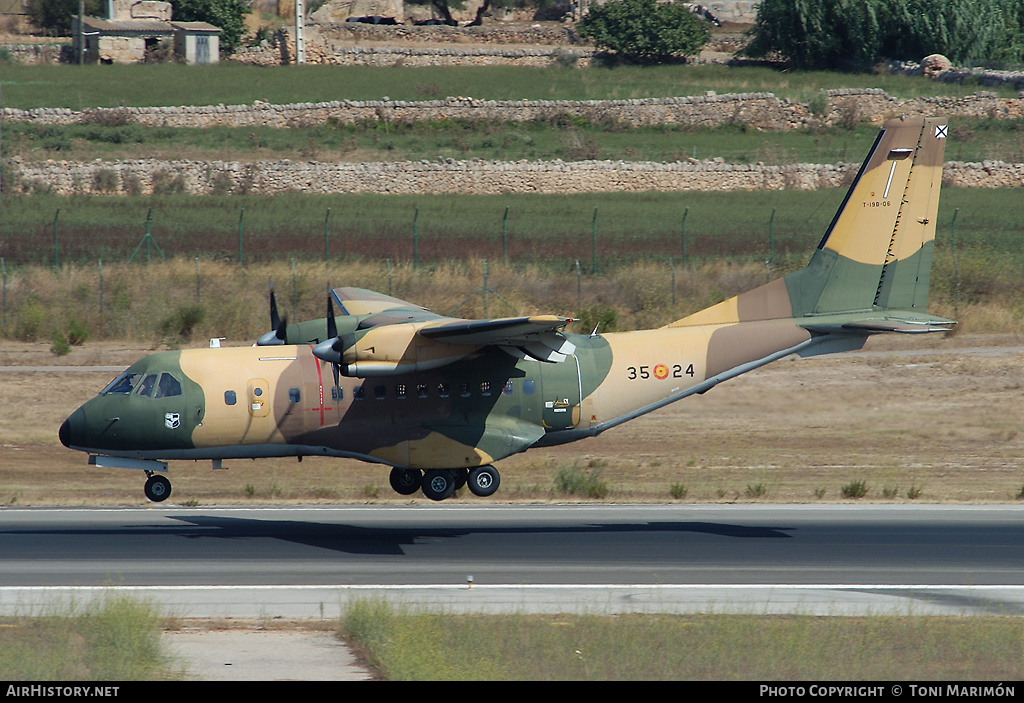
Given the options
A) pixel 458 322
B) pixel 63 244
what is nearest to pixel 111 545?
pixel 458 322

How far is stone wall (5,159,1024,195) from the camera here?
203ft

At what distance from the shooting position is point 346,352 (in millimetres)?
19891

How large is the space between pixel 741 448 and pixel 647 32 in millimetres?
71309

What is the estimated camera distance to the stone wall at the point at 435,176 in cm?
6181

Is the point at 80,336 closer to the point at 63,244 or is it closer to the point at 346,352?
the point at 63,244

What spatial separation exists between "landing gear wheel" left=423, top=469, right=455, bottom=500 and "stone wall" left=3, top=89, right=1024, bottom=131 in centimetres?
5610

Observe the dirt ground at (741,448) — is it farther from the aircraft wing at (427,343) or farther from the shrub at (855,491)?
the aircraft wing at (427,343)

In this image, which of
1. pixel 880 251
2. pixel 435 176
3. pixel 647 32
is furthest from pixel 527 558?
pixel 647 32

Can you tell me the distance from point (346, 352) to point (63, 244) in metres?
32.3

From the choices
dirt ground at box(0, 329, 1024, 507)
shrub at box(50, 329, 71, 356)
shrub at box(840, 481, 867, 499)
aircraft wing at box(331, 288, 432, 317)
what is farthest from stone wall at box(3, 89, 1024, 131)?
shrub at box(840, 481, 867, 499)

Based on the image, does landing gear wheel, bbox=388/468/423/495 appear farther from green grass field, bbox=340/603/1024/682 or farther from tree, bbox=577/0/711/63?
tree, bbox=577/0/711/63

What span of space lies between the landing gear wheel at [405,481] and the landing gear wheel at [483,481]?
1.82m

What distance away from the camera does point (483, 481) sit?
22500 mm

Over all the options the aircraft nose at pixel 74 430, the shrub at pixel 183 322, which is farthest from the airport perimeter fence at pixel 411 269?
the aircraft nose at pixel 74 430
